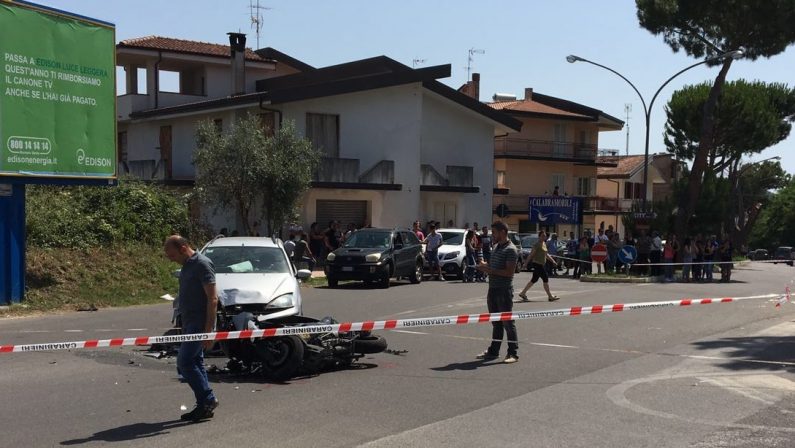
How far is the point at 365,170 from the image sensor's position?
3525 centimetres

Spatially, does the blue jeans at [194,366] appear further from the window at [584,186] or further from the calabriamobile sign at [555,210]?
the window at [584,186]

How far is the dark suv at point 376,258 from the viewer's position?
76.2ft

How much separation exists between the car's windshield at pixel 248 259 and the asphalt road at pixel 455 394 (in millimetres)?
1759

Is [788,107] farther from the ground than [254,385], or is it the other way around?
[788,107]

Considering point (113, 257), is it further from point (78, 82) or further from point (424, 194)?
point (424, 194)

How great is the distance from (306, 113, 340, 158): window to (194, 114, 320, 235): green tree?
5.28 meters

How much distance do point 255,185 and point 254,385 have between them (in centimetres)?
1813

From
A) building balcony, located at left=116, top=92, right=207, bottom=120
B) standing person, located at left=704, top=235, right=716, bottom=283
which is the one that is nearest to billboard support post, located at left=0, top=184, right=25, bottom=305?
standing person, located at left=704, top=235, right=716, bottom=283

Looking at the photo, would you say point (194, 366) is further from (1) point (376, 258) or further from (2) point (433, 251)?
(2) point (433, 251)

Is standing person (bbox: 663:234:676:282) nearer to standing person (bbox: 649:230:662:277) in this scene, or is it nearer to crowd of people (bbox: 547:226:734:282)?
crowd of people (bbox: 547:226:734:282)

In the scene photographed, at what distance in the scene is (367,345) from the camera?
10.7m

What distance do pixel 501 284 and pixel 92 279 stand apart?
11649 mm

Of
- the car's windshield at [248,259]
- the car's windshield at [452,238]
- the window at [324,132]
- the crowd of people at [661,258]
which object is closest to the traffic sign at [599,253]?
the crowd of people at [661,258]

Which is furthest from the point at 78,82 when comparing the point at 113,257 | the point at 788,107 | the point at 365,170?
the point at 788,107
